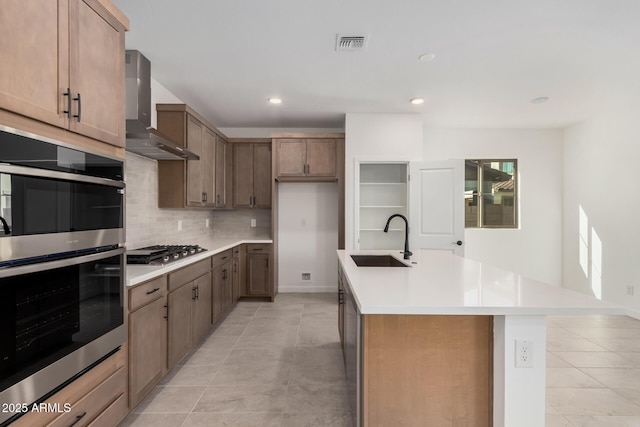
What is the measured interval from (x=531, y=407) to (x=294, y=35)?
271 cm

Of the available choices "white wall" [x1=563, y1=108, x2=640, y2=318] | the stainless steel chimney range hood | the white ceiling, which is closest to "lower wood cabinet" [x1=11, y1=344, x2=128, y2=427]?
the stainless steel chimney range hood

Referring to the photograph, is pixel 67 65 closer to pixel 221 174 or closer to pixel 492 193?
pixel 221 174

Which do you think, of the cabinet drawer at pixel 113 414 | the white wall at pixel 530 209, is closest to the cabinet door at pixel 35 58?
the cabinet drawer at pixel 113 414

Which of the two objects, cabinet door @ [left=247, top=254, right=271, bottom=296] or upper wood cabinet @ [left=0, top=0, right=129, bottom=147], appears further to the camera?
cabinet door @ [left=247, top=254, right=271, bottom=296]

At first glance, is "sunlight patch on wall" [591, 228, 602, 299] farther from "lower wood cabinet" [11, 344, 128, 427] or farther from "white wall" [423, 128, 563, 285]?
"lower wood cabinet" [11, 344, 128, 427]

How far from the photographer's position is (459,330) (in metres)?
1.48

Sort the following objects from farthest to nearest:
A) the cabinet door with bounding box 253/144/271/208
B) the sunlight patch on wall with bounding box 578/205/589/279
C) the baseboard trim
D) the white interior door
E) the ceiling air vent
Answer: the baseboard trim → the cabinet door with bounding box 253/144/271/208 → the sunlight patch on wall with bounding box 578/205/589/279 → the white interior door → the ceiling air vent

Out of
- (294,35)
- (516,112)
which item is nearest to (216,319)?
(294,35)

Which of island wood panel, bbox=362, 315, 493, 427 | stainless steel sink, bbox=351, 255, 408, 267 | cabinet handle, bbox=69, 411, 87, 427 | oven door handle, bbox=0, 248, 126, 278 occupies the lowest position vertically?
cabinet handle, bbox=69, 411, 87, 427

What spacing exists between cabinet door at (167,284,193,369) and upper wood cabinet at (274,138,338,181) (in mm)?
2336

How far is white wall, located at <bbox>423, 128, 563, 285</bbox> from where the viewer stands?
5.11 meters

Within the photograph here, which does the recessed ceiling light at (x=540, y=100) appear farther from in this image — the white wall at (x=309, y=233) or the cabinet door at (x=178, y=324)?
the cabinet door at (x=178, y=324)

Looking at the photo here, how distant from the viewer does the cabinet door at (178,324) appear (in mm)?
2365

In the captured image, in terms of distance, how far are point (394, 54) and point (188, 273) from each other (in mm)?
2602
